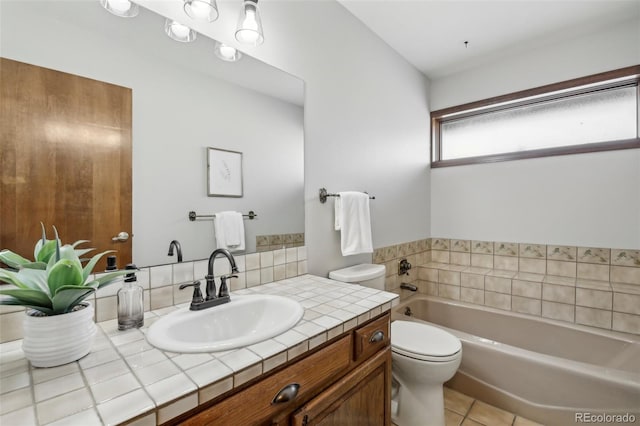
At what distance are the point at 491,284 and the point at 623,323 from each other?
761 millimetres

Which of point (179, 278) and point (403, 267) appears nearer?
point (179, 278)

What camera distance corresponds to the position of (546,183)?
7.56 ft

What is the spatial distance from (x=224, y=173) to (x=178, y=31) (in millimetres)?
578

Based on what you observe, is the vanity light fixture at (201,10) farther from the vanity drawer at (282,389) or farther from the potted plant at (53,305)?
the vanity drawer at (282,389)

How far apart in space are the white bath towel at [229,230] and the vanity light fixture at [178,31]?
2.37 ft

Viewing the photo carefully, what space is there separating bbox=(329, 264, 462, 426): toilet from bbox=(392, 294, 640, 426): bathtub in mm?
367

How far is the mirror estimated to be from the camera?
89 cm

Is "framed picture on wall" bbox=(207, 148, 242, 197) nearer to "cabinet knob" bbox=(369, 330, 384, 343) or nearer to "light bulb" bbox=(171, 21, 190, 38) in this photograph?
"light bulb" bbox=(171, 21, 190, 38)

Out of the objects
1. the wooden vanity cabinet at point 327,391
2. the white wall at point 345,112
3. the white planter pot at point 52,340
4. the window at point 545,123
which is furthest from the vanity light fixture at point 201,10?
the window at point 545,123

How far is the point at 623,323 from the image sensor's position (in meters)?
1.87

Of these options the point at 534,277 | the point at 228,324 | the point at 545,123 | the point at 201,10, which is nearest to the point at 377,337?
the point at 228,324

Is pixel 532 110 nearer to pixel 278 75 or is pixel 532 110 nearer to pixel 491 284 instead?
pixel 491 284

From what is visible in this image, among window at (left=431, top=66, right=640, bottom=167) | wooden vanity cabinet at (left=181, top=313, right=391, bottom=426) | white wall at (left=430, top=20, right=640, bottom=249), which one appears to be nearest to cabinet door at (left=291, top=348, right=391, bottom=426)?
wooden vanity cabinet at (left=181, top=313, right=391, bottom=426)

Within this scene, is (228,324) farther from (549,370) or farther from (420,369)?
(549,370)
